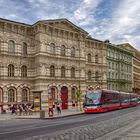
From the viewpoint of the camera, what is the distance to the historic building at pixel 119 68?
69562 mm

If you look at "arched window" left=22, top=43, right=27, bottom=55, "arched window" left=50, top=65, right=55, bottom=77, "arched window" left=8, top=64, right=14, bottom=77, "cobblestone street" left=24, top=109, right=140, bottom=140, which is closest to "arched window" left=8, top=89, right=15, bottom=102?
"arched window" left=8, top=64, right=14, bottom=77

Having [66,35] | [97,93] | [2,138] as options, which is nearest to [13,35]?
[66,35]

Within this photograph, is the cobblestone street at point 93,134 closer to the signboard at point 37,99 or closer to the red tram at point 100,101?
the signboard at point 37,99

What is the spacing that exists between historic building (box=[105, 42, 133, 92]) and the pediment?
42.0ft

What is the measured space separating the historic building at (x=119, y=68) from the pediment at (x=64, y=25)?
42.0 feet

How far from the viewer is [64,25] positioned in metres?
54.3

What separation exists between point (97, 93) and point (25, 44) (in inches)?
624

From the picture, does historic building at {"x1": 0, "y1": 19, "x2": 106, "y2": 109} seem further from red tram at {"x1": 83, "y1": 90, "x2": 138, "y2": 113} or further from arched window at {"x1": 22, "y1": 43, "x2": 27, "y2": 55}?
red tram at {"x1": 83, "y1": 90, "x2": 138, "y2": 113}

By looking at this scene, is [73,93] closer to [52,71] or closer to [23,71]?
[52,71]

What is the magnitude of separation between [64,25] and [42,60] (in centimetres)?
929

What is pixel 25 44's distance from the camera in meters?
49.5

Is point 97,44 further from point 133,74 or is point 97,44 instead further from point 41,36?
point 133,74

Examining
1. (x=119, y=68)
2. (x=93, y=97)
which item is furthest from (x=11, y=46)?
(x=119, y=68)

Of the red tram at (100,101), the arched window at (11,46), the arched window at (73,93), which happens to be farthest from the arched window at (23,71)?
the red tram at (100,101)
